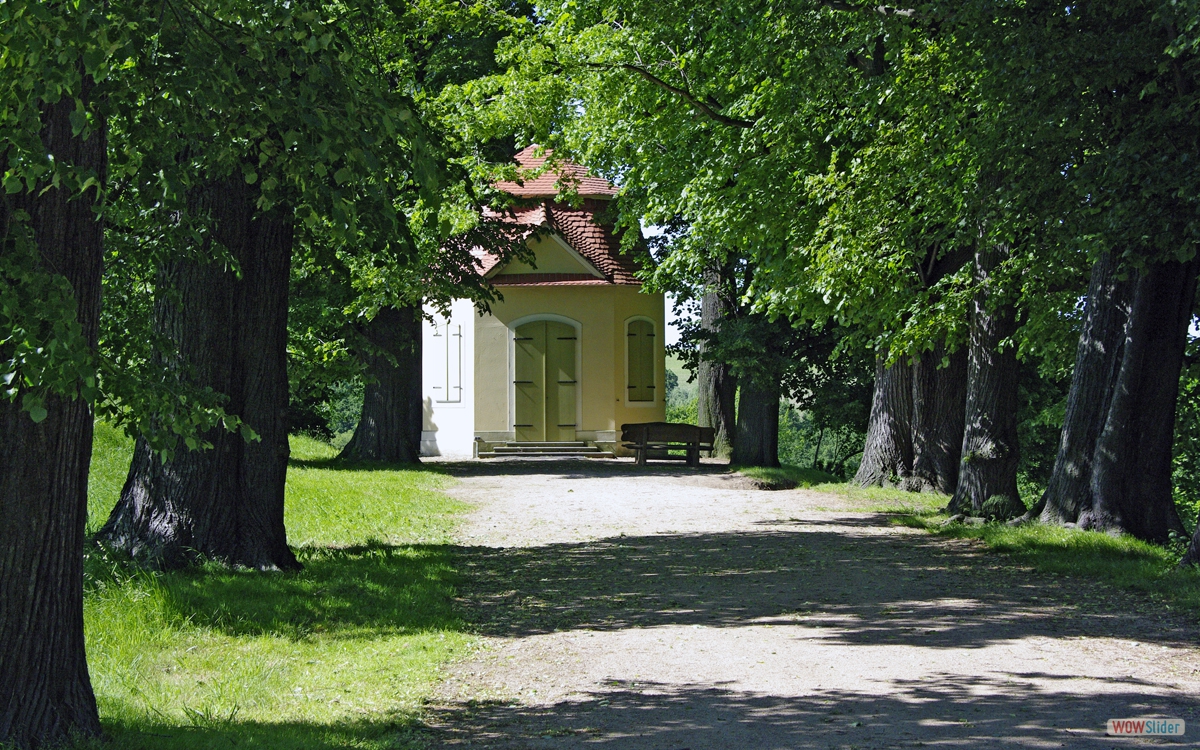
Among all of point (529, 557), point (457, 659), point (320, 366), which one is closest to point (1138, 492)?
point (529, 557)

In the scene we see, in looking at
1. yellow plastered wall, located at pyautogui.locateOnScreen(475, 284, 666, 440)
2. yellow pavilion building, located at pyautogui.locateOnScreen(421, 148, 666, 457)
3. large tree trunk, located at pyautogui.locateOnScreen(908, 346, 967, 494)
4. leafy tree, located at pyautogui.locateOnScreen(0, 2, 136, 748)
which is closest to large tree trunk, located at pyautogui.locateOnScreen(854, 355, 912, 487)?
large tree trunk, located at pyautogui.locateOnScreen(908, 346, 967, 494)

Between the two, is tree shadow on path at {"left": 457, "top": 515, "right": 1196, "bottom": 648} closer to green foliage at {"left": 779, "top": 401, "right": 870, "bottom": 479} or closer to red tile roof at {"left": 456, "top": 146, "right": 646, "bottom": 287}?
green foliage at {"left": 779, "top": 401, "right": 870, "bottom": 479}

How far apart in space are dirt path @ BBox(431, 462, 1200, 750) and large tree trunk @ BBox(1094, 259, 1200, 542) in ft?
4.90

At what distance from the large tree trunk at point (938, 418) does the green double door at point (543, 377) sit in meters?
11.4

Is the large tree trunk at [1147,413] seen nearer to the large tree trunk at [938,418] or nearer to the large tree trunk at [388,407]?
the large tree trunk at [938,418]

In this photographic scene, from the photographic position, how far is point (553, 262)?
2658 centimetres

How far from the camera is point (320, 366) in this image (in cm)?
1416

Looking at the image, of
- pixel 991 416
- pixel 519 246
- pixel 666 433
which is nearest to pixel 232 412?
pixel 991 416

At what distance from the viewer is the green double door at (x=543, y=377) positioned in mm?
26406

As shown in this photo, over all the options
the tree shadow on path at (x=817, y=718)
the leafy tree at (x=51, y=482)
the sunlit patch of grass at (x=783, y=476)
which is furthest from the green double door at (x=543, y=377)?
the leafy tree at (x=51, y=482)

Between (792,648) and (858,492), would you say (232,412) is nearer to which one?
(792,648)

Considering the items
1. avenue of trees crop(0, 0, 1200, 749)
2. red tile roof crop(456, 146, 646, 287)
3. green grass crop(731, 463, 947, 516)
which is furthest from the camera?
red tile roof crop(456, 146, 646, 287)

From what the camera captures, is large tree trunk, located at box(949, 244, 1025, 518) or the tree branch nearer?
large tree trunk, located at box(949, 244, 1025, 518)

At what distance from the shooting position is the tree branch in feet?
47.9
